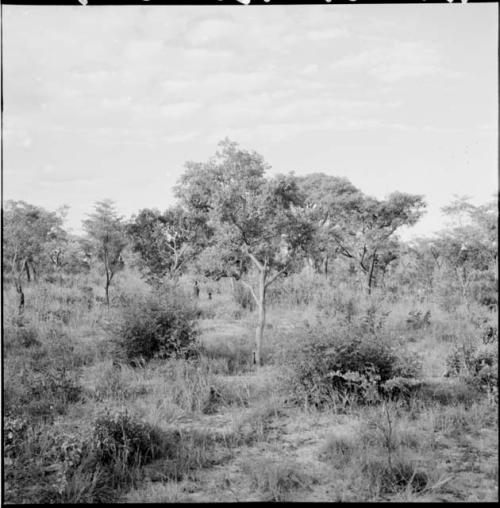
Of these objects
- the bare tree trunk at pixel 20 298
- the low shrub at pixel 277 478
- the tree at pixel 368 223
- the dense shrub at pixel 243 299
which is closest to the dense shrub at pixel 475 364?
the low shrub at pixel 277 478

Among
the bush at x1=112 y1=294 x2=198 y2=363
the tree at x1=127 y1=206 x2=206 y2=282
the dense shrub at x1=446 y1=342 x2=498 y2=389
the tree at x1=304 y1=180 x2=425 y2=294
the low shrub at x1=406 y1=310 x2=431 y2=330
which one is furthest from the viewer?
the tree at x1=304 y1=180 x2=425 y2=294

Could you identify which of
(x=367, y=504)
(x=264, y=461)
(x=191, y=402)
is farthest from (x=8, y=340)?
(x=367, y=504)

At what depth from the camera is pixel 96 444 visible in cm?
450

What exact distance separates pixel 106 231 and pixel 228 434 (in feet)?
32.0

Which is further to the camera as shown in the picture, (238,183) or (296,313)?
(296,313)

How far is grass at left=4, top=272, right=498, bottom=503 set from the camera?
4.07 meters

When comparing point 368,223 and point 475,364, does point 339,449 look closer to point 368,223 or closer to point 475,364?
point 475,364

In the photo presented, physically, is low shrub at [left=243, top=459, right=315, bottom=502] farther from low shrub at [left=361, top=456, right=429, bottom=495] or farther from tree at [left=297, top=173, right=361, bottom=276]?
tree at [left=297, top=173, right=361, bottom=276]

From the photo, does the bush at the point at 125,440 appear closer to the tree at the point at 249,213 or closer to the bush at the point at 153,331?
the bush at the point at 153,331

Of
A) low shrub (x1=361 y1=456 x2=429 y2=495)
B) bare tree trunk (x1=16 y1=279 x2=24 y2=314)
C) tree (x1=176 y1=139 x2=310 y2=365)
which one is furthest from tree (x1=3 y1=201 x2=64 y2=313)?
→ low shrub (x1=361 y1=456 x2=429 y2=495)

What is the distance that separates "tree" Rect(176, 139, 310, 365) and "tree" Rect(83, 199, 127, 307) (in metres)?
6.44

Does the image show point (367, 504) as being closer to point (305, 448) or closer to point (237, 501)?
point (237, 501)

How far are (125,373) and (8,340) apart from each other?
3.15 m

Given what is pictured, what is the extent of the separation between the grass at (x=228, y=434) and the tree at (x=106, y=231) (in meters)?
5.26
